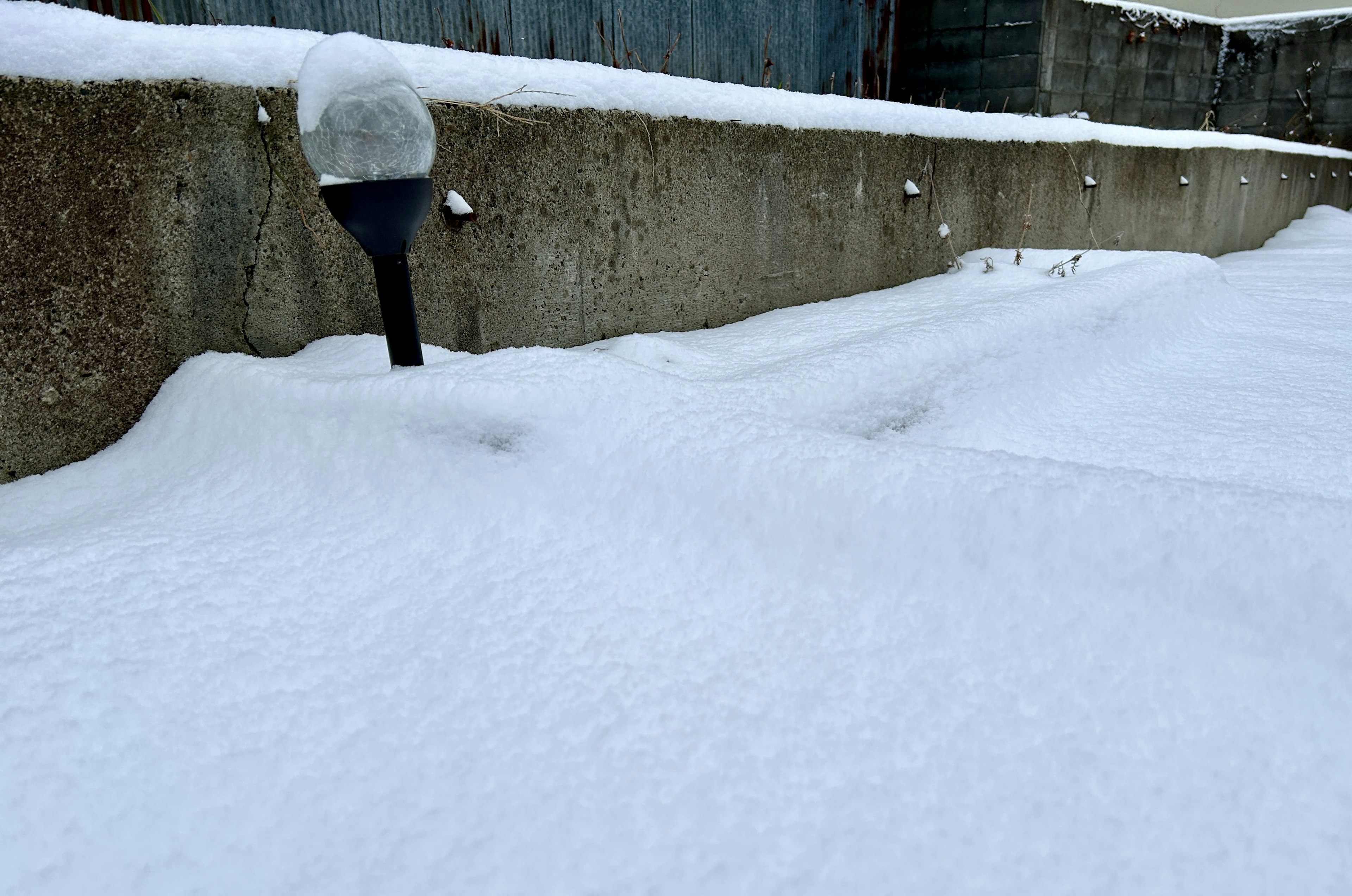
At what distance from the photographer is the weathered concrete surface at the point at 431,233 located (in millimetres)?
1463

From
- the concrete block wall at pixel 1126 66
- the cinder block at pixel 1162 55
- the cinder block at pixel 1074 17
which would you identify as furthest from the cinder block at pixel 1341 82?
the cinder block at pixel 1074 17

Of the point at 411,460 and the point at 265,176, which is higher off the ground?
the point at 265,176

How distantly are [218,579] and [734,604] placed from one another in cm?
72

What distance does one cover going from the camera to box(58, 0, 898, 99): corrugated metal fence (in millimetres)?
2502

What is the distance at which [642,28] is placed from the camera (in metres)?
3.48

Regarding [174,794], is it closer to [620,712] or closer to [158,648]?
[158,648]

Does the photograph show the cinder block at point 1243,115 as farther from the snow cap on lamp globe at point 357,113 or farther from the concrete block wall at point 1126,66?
the snow cap on lamp globe at point 357,113

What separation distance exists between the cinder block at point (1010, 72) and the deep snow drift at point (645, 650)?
5.01 meters

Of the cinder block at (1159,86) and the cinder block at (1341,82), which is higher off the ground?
the cinder block at (1341,82)

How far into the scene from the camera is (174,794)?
807 millimetres

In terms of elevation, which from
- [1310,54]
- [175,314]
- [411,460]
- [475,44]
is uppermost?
[1310,54]

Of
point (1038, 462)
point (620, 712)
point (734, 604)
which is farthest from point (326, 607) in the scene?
point (1038, 462)

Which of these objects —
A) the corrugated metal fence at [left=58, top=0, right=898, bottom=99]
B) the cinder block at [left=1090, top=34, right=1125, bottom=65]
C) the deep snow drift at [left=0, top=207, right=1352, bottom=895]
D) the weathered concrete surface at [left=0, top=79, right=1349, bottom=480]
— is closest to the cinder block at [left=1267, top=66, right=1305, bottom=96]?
the cinder block at [left=1090, top=34, right=1125, bottom=65]

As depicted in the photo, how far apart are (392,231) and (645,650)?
3.00ft
